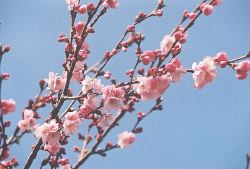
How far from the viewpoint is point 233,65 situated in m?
4.20

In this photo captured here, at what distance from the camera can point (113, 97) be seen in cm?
436

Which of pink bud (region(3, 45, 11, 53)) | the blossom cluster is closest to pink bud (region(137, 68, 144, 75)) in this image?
the blossom cluster

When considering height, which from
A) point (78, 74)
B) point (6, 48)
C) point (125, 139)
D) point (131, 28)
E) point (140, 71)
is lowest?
point (125, 139)

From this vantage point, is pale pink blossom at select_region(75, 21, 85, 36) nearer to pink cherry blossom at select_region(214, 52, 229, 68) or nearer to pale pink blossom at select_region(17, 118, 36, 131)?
pale pink blossom at select_region(17, 118, 36, 131)

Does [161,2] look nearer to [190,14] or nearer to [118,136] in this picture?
[190,14]

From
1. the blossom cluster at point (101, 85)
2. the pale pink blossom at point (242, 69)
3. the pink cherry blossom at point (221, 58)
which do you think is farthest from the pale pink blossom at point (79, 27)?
the pale pink blossom at point (242, 69)

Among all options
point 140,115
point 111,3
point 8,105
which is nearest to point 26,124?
point 8,105

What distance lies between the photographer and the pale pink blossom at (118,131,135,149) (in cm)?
443

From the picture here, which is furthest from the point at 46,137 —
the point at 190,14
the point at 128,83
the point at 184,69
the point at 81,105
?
the point at 190,14

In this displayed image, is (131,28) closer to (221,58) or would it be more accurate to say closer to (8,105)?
(221,58)

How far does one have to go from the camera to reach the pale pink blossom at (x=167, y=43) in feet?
13.6

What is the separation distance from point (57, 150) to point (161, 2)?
2.09 m

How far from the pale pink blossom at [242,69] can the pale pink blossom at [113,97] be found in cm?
123

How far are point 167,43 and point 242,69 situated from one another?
0.81 m
